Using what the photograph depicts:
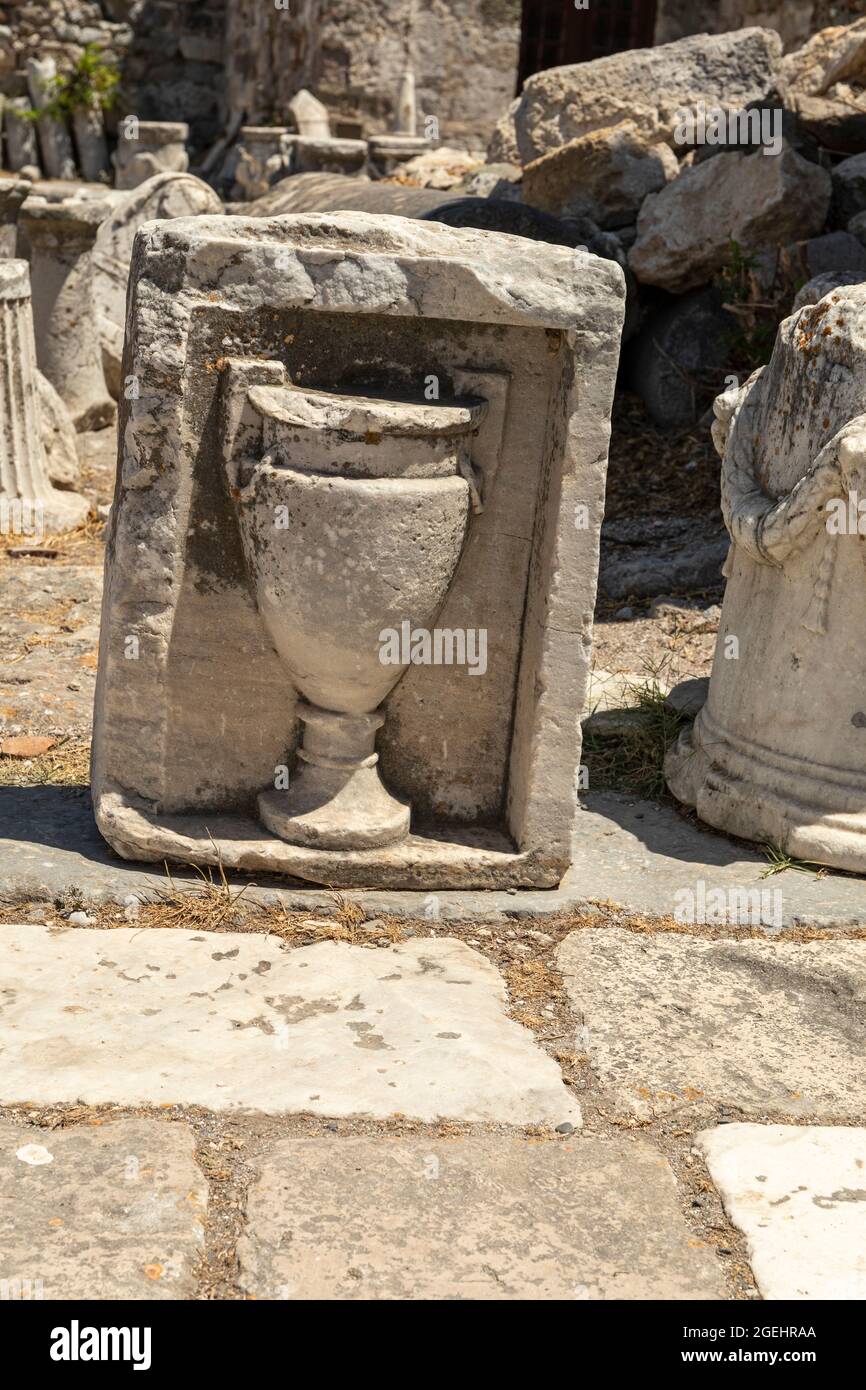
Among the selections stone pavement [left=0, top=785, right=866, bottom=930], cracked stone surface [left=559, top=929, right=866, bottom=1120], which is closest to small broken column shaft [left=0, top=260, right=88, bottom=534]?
stone pavement [left=0, top=785, right=866, bottom=930]

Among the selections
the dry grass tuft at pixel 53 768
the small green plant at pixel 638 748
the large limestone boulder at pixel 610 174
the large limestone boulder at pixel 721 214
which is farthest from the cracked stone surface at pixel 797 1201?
the large limestone boulder at pixel 610 174

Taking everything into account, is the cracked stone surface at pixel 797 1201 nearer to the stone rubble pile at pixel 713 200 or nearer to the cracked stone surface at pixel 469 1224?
the cracked stone surface at pixel 469 1224

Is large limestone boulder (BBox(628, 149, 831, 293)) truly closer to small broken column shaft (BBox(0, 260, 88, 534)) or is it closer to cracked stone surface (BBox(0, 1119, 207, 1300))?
small broken column shaft (BBox(0, 260, 88, 534))

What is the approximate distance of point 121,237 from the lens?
9.68 metres

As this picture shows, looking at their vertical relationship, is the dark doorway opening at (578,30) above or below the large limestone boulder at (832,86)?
above

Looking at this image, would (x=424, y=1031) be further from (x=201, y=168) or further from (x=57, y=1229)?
(x=201, y=168)

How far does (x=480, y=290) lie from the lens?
2832 millimetres

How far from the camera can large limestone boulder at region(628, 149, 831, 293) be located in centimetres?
684

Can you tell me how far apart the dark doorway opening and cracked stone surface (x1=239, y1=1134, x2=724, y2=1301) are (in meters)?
14.3

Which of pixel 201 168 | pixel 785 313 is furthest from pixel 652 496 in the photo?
pixel 201 168

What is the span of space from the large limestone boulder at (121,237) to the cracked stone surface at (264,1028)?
19.9ft

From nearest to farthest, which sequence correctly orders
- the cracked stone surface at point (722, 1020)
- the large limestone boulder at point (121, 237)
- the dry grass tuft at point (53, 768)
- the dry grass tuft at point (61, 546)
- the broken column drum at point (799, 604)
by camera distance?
the cracked stone surface at point (722, 1020) → the broken column drum at point (799, 604) → the dry grass tuft at point (53, 768) → the dry grass tuft at point (61, 546) → the large limestone boulder at point (121, 237)

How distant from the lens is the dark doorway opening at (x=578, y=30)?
48.8 ft

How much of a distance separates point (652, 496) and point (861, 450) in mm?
3643
